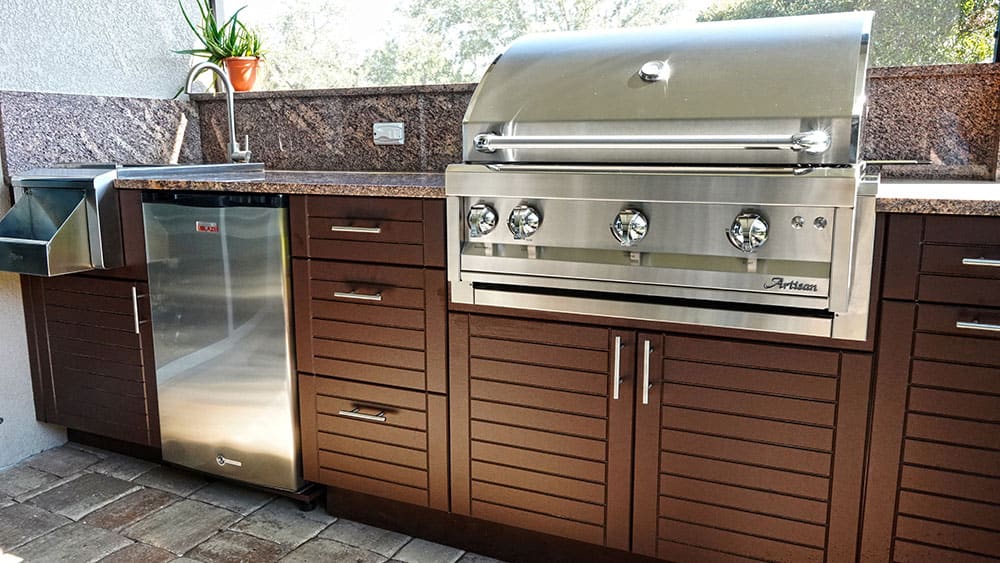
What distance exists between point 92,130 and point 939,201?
2.43 meters

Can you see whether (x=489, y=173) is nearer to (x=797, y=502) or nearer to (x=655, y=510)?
(x=655, y=510)

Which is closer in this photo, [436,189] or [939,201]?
[939,201]

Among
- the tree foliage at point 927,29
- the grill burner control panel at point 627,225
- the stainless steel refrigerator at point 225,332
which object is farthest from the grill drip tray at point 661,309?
the tree foliage at point 927,29

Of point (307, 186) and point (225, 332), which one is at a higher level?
point (307, 186)

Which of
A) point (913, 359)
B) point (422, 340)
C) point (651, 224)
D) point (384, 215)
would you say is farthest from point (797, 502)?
point (384, 215)

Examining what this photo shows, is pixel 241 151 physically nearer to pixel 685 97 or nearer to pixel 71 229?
pixel 71 229

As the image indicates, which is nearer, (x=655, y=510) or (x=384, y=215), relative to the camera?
(x=655, y=510)

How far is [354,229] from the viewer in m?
1.81

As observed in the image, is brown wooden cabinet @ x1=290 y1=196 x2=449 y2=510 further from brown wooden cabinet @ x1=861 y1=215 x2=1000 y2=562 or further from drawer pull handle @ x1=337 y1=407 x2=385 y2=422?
brown wooden cabinet @ x1=861 y1=215 x2=1000 y2=562

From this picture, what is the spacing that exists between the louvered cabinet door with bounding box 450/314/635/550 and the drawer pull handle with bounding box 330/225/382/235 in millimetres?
280

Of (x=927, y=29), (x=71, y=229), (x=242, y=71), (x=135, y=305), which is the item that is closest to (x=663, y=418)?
(x=927, y=29)

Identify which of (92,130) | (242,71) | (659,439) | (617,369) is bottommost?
(659,439)

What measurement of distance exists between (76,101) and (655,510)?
7.07 feet

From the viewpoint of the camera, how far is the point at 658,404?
5.12ft
